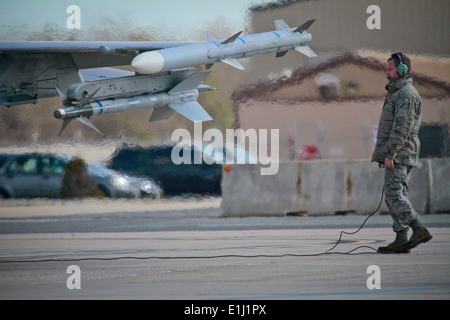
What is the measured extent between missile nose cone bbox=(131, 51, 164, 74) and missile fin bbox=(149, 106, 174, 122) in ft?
8.15

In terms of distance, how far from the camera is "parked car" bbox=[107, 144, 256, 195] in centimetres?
1669

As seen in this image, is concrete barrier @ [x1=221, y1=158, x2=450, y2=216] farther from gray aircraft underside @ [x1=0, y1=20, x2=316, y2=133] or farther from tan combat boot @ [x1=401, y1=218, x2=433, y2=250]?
tan combat boot @ [x1=401, y1=218, x2=433, y2=250]

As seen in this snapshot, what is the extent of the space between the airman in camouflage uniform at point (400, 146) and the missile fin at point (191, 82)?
590 centimetres

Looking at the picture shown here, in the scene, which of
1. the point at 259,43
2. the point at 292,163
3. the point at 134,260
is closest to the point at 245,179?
the point at 292,163

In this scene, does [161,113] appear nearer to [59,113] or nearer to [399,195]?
[59,113]

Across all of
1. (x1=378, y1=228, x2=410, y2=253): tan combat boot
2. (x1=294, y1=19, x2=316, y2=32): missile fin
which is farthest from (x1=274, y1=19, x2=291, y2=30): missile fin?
(x1=378, y1=228, x2=410, y2=253): tan combat boot

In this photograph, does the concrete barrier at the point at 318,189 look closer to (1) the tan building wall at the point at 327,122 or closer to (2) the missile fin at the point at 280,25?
(1) the tan building wall at the point at 327,122

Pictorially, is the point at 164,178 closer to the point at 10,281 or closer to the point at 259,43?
the point at 259,43

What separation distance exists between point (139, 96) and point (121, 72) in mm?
1454

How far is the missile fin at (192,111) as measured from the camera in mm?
15688

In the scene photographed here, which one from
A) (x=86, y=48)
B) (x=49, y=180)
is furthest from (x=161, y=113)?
(x=49, y=180)

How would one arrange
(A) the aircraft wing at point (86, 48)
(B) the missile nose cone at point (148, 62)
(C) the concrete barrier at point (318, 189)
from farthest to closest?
(C) the concrete barrier at point (318, 189)
(A) the aircraft wing at point (86, 48)
(B) the missile nose cone at point (148, 62)

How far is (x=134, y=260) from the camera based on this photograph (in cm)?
998

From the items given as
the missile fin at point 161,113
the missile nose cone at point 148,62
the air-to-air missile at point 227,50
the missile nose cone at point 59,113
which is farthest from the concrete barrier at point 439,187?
the missile nose cone at point 59,113
